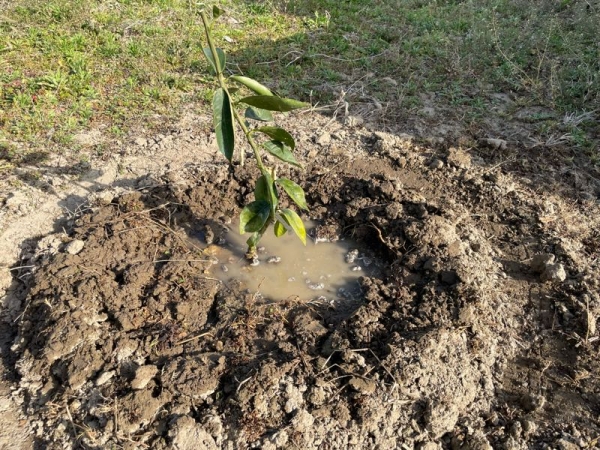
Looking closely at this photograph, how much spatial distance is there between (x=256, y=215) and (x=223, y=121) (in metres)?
0.54

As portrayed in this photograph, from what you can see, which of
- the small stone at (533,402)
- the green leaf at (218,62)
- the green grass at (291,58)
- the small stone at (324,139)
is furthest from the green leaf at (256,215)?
the green grass at (291,58)

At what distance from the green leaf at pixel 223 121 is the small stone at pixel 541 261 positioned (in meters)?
2.08

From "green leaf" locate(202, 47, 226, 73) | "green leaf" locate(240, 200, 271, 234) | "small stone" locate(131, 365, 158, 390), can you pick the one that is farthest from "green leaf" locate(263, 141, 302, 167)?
"small stone" locate(131, 365, 158, 390)

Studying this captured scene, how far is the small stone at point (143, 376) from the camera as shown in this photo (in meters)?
2.16

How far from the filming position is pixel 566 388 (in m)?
2.35

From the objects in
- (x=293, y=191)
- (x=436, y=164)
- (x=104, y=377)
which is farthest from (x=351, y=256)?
(x=104, y=377)

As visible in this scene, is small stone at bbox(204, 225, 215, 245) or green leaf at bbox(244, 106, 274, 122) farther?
small stone at bbox(204, 225, 215, 245)

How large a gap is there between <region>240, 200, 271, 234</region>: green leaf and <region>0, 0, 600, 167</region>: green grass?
2.02 metres

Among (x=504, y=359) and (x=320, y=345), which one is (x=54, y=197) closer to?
(x=320, y=345)

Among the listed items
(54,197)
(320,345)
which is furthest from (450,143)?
(54,197)

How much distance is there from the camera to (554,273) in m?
2.75

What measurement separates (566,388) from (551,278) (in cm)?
69

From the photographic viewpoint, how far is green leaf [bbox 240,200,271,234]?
93.5 inches

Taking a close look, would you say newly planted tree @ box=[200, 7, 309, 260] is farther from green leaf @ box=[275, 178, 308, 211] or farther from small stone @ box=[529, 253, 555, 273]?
small stone @ box=[529, 253, 555, 273]
